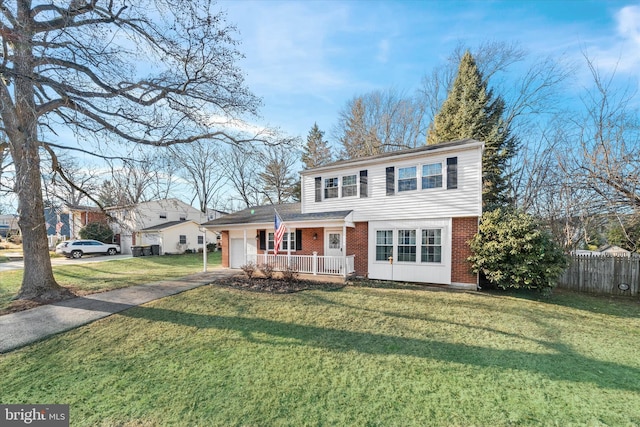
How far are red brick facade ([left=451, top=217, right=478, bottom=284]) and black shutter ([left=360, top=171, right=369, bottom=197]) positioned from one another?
3748 mm

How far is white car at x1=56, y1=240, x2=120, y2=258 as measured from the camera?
22728 millimetres

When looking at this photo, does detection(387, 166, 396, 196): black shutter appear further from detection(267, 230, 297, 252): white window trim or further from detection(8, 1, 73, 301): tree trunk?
detection(8, 1, 73, 301): tree trunk

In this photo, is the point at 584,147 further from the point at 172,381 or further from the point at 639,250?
the point at 172,381

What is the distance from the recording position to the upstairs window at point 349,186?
12.2m

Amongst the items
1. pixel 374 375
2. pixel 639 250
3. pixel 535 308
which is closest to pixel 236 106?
pixel 374 375

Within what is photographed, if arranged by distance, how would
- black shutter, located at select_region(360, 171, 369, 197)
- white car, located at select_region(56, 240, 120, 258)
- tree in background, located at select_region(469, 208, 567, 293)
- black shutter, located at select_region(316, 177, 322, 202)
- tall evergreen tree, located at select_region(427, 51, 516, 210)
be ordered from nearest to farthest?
tree in background, located at select_region(469, 208, 567, 293), black shutter, located at select_region(360, 171, 369, 197), black shutter, located at select_region(316, 177, 322, 202), tall evergreen tree, located at select_region(427, 51, 516, 210), white car, located at select_region(56, 240, 120, 258)

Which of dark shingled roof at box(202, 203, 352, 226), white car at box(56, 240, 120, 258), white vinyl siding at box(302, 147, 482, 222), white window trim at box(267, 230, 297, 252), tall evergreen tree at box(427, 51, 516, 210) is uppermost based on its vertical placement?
tall evergreen tree at box(427, 51, 516, 210)

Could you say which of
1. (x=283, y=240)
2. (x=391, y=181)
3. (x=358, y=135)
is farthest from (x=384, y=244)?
(x=358, y=135)

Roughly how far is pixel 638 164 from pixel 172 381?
14511 millimetres

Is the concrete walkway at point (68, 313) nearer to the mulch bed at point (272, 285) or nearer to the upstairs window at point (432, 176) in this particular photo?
the mulch bed at point (272, 285)

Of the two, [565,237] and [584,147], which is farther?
[565,237]

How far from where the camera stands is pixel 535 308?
305 inches

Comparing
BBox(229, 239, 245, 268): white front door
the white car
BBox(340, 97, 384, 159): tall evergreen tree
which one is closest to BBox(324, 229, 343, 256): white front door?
BBox(229, 239, 245, 268): white front door

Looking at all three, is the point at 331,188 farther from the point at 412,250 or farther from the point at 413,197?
the point at 412,250
